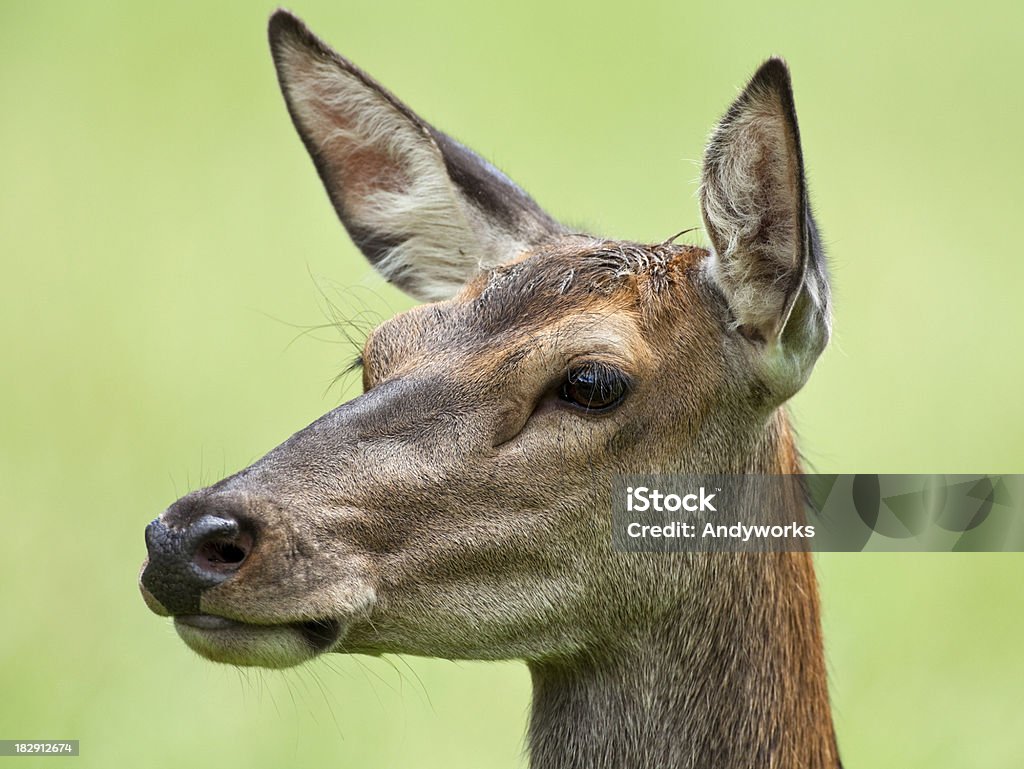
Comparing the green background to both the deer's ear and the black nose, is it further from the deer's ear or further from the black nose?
the deer's ear

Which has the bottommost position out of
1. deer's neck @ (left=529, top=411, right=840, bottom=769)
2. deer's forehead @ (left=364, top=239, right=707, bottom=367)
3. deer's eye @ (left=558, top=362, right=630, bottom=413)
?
deer's neck @ (left=529, top=411, right=840, bottom=769)

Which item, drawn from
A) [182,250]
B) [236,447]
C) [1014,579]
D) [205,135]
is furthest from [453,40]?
[1014,579]

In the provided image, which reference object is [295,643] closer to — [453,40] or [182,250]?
[182,250]

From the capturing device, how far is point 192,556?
5.61 metres

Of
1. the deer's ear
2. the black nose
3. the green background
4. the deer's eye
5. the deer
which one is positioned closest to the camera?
the black nose

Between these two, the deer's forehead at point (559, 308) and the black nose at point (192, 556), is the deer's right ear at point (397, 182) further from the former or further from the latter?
the black nose at point (192, 556)

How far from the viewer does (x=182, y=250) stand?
57.5ft

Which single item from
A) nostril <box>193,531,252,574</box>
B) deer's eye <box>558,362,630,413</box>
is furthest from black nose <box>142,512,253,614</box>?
deer's eye <box>558,362,630,413</box>

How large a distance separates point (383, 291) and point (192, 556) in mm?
8314

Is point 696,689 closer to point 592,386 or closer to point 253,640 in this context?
point 592,386

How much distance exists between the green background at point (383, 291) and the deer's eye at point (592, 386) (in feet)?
4.76

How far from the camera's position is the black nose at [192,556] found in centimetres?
561

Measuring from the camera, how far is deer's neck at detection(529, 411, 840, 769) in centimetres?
651

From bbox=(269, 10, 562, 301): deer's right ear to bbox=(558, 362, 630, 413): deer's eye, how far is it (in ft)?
4.27
